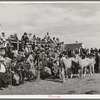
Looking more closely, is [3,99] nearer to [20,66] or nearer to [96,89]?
[20,66]

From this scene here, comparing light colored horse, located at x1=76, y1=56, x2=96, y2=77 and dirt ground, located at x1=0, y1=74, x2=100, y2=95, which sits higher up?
light colored horse, located at x1=76, y1=56, x2=96, y2=77

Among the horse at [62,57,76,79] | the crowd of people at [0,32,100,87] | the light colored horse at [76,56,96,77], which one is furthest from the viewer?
the light colored horse at [76,56,96,77]

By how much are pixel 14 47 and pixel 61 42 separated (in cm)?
140

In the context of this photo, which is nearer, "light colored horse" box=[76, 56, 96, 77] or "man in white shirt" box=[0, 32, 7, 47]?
"man in white shirt" box=[0, 32, 7, 47]

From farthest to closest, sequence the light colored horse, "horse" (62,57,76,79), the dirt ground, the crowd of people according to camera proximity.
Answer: the light colored horse
"horse" (62,57,76,79)
the crowd of people
the dirt ground

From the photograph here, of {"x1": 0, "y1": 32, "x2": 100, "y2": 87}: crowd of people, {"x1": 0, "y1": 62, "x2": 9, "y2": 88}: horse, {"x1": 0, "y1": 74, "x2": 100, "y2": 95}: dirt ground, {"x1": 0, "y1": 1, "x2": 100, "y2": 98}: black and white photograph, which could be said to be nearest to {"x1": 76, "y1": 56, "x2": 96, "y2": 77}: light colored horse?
{"x1": 0, "y1": 1, "x2": 100, "y2": 98}: black and white photograph

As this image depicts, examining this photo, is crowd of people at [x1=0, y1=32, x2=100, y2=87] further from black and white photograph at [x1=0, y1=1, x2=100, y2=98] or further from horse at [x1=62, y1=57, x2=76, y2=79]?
horse at [x1=62, y1=57, x2=76, y2=79]

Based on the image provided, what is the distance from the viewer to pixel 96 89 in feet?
40.2

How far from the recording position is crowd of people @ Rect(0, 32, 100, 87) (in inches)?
489

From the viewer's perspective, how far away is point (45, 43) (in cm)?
1306

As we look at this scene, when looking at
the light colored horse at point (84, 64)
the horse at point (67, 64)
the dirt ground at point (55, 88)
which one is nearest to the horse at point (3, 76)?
the dirt ground at point (55, 88)

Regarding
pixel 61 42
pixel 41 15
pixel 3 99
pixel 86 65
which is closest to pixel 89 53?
pixel 86 65

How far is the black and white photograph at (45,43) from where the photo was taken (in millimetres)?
12219

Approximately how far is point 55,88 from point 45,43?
5.00 feet
